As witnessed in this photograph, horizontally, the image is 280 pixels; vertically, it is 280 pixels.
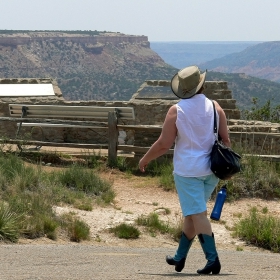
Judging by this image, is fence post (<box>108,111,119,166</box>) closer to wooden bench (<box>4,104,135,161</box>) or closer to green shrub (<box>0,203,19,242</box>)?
wooden bench (<box>4,104,135,161</box>)

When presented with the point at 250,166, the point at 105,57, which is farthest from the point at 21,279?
the point at 105,57

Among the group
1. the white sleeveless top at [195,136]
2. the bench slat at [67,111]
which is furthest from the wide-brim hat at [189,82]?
the bench slat at [67,111]

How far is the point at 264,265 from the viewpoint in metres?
5.88

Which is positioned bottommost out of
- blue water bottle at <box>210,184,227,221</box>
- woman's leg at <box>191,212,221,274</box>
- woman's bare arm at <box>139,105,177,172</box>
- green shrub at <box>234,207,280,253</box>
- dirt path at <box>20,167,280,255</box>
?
dirt path at <box>20,167,280,255</box>

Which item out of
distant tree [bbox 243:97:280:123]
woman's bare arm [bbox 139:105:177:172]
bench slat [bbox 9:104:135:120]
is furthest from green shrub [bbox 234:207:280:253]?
distant tree [bbox 243:97:280:123]

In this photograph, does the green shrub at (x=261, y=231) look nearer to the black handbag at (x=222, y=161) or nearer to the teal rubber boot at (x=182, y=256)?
the teal rubber boot at (x=182, y=256)

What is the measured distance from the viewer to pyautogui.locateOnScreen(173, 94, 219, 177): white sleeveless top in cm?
533

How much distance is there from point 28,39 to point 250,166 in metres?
110

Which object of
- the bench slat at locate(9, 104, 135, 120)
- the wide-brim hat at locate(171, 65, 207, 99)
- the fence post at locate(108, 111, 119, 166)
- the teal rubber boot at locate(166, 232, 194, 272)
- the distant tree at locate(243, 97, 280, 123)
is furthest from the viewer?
the distant tree at locate(243, 97, 280, 123)

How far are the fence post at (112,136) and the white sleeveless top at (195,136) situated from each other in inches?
215

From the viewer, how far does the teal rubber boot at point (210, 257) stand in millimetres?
5344

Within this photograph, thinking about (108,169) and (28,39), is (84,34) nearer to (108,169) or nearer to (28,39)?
(28,39)

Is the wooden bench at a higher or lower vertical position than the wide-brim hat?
lower

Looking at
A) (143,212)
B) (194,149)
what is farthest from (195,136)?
(143,212)
